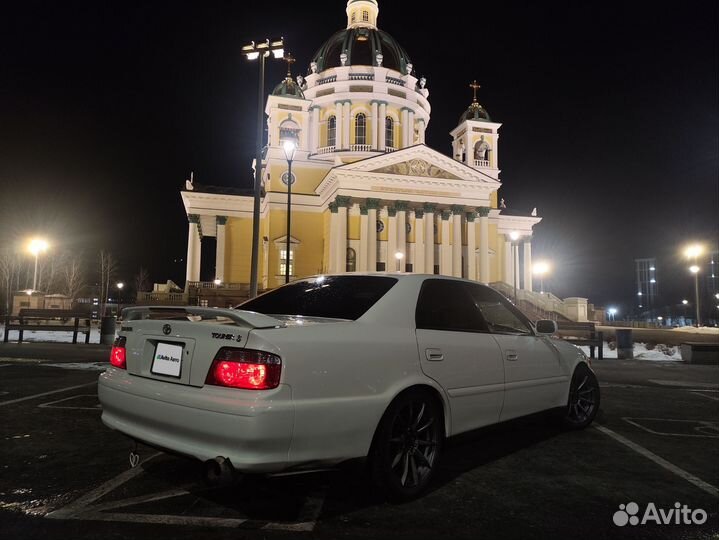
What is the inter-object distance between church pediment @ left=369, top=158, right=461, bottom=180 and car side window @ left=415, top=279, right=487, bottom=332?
35.5 metres

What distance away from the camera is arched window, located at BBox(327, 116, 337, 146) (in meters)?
50.2

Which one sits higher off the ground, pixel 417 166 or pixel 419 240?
pixel 417 166

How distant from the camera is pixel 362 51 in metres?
53.3

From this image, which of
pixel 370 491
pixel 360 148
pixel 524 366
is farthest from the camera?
pixel 360 148

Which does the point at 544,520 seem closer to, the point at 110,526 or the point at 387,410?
the point at 387,410

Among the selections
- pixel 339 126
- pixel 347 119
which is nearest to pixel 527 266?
pixel 347 119

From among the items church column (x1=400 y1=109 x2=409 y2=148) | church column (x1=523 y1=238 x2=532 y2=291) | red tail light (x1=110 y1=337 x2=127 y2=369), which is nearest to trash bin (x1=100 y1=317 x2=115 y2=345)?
red tail light (x1=110 y1=337 x2=127 y2=369)

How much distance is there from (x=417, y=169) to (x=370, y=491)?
38170 millimetres

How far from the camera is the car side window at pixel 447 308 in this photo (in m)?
3.81

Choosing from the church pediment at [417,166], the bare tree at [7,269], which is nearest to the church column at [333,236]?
the church pediment at [417,166]

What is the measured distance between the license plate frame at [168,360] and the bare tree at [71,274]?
200 feet

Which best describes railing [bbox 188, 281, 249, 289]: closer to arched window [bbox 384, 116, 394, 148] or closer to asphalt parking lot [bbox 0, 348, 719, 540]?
arched window [bbox 384, 116, 394, 148]

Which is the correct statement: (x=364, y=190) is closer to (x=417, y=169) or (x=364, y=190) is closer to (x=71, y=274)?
(x=417, y=169)

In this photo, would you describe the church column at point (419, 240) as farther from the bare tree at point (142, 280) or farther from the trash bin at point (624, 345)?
the bare tree at point (142, 280)
